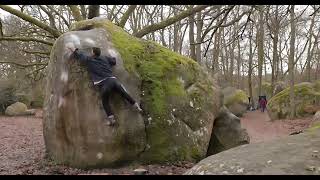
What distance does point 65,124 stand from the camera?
744 cm

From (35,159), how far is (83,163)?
1.56m

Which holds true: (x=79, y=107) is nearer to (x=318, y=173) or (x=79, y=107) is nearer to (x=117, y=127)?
(x=117, y=127)

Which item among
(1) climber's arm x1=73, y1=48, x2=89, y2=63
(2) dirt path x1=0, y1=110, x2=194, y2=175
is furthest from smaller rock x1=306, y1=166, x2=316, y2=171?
(1) climber's arm x1=73, y1=48, x2=89, y2=63

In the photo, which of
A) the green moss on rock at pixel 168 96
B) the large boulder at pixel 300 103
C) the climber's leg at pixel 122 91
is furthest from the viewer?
the large boulder at pixel 300 103

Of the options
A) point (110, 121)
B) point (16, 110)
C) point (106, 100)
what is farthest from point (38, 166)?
point (16, 110)

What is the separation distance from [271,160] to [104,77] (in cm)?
317

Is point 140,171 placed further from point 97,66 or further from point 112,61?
point 112,61

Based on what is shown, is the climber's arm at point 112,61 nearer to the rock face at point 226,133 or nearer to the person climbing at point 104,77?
the person climbing at point 104,77

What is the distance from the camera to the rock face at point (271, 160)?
16.7 feet

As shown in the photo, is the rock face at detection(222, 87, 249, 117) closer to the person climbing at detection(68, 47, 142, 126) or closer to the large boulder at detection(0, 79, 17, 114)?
the large boulder at detection(0, 79, 17, 114)

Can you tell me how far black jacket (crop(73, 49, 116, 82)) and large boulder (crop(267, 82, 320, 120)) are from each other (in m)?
16.0

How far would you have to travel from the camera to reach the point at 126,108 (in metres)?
7.40

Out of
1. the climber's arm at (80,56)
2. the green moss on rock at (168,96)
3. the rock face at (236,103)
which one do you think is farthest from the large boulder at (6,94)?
the climber's arm at (80,56)

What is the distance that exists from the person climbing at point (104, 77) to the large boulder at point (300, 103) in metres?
15.7
